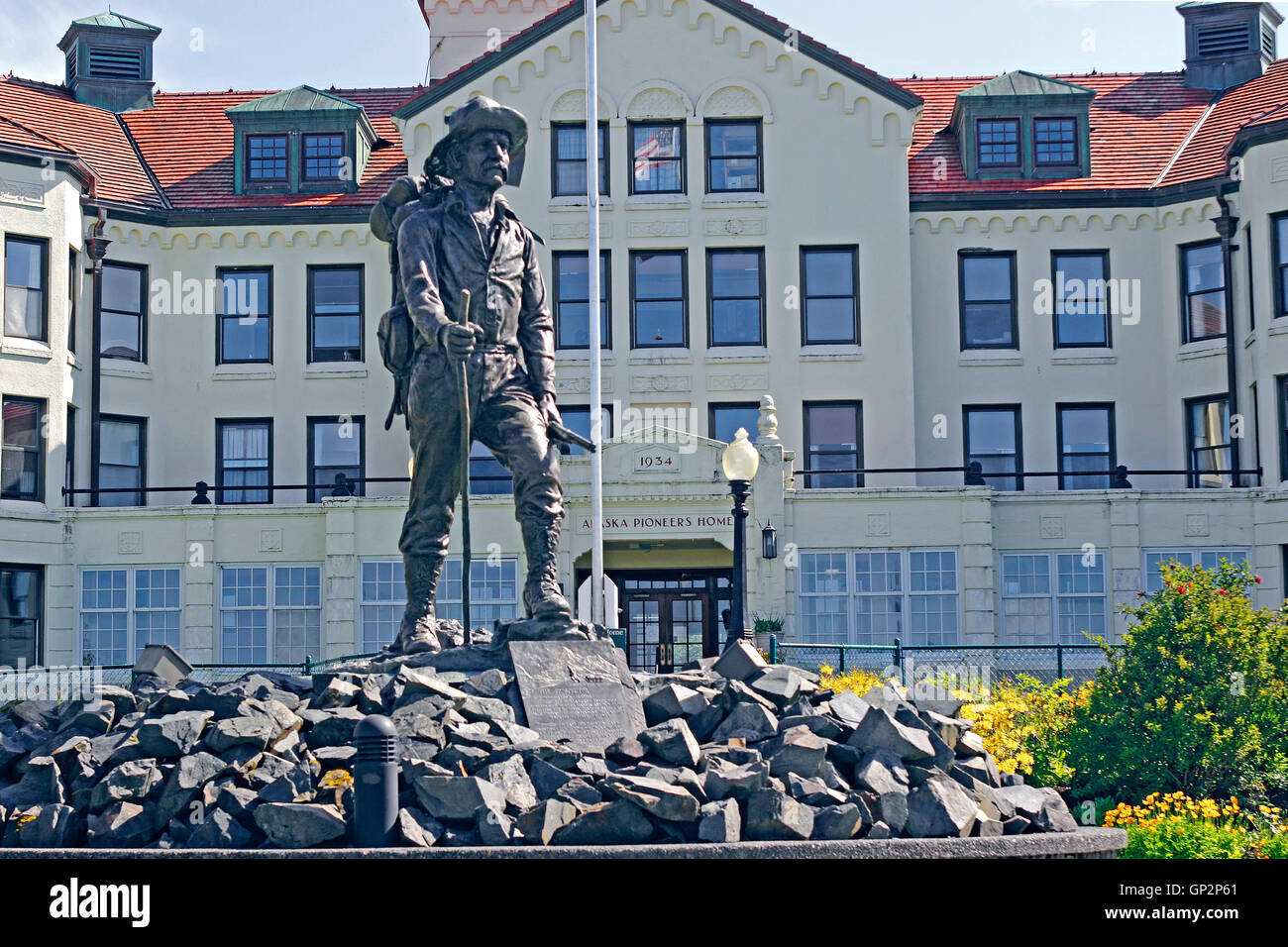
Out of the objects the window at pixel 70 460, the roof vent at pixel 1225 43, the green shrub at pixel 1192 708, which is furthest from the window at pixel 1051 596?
the window at pixel 70 460

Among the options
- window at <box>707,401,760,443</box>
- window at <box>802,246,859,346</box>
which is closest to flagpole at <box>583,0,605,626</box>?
window at <box>707,401,760,443</box>

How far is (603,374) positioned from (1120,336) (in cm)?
1097

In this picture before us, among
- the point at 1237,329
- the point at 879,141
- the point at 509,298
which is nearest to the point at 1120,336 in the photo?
the point at 1237,329

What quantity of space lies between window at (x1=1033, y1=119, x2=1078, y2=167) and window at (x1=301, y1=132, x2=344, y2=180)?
15.2 m

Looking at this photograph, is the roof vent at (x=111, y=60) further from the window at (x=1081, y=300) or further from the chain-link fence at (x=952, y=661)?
the chain-link fence at (x=952, y=661)

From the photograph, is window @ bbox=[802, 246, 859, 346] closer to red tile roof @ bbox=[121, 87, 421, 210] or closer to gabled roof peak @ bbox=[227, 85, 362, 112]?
red tile roof @ bbox=[121, 87, 421, 210]

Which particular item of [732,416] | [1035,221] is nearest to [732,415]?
[732,416]

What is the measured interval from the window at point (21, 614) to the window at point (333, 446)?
239 inches

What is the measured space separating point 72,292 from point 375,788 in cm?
2623

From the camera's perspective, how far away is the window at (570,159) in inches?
1394

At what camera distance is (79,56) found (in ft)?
128

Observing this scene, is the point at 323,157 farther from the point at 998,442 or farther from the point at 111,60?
the point at 998,442

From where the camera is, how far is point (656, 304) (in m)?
35.3
